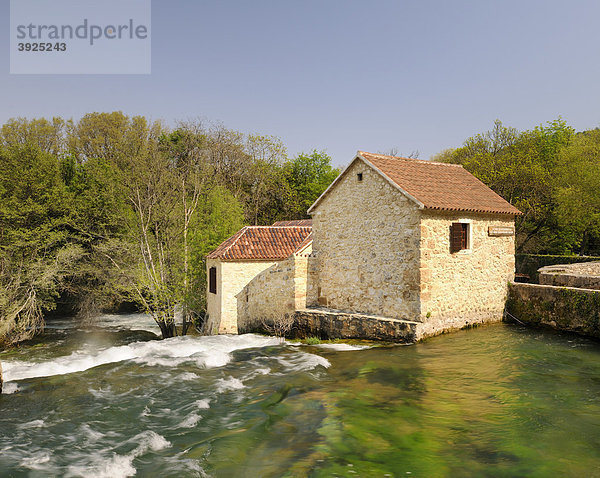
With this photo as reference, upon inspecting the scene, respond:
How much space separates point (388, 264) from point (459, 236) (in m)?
2.49

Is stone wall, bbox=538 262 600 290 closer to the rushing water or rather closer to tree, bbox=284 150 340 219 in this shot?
the rushing water

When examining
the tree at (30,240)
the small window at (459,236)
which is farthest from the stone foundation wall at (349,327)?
the tree at (30,240)

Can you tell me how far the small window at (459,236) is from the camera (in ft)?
41.4

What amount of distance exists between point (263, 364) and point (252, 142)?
99.3 ft

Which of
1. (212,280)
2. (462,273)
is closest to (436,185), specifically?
(462,273)

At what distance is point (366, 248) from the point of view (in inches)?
519

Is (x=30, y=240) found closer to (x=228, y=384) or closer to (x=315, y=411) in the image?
(x=228, y=384)

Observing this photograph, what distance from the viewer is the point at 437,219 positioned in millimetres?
12188

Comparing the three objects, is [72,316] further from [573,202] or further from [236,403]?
[573,202]

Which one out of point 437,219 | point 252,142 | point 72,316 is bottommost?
point 72,316

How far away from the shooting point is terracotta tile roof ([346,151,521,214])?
12383 millimetres

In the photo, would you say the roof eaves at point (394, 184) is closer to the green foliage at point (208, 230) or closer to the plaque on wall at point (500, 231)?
the plaque on wall at point (500, 231)

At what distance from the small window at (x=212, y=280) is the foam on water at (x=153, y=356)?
341 centimetres

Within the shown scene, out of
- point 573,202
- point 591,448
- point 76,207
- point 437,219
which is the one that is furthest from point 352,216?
point 573,202
